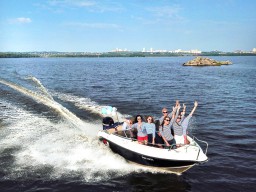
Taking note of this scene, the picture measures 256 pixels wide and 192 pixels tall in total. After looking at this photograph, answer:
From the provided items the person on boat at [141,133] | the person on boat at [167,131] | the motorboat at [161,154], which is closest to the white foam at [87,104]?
the motorboat at [161,154]

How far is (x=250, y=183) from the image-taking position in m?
12.5

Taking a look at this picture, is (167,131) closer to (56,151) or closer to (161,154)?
(161,154)

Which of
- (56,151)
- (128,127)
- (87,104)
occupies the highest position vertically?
(128,127)

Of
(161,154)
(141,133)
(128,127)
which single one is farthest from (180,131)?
(128,127)

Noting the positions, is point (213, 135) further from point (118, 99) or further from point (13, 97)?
point (13, 97)

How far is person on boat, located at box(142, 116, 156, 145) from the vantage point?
12.8 meters

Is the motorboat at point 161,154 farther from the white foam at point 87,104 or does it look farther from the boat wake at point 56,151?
the white foam at point 87,104

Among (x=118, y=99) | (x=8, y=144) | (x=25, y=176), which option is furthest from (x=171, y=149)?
(x=118, y=99)

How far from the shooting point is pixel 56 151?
15.1m

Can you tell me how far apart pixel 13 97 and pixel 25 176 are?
1916 centimetres

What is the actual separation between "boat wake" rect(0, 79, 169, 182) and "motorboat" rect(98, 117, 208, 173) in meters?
0.59

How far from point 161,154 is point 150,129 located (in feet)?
3.87

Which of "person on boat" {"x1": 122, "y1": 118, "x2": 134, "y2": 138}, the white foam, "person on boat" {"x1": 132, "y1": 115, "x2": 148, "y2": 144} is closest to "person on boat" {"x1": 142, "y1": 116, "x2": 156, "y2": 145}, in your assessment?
"person on boat" {"x1": 132, "y1": 115, "x2": 148, "y2": 144}

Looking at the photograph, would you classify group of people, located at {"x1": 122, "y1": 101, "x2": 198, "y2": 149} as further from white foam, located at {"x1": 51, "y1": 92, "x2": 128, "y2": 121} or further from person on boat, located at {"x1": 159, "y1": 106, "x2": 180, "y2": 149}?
white foam, located at {"x1": 51, "y1": 92, "x2": 128, "y2": 121}
